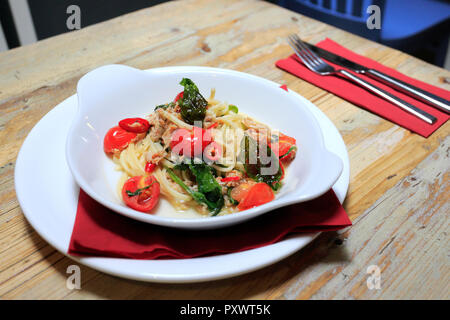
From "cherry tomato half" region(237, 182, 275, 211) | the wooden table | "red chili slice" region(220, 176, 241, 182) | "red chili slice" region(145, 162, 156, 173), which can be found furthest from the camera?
"red chili slice" region(145, 162, 156, 173)

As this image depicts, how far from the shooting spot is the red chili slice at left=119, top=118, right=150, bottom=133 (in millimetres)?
1711

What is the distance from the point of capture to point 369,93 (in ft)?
7.09

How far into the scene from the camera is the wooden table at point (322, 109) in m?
1.23

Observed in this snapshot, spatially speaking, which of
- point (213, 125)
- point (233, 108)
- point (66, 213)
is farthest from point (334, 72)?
point (66, 213)

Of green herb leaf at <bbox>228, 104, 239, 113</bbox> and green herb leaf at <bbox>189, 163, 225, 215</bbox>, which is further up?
green herb leaf at <bbox>228, 104, 239, 113</bbox>

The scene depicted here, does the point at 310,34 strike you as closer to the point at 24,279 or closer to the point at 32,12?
the point at 24,279

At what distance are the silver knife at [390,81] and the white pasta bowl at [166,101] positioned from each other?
2.50 feet

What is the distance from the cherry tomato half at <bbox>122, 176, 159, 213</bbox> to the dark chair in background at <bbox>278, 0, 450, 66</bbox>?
9.52 ft

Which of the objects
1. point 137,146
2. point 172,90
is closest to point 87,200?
point 137,146
